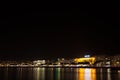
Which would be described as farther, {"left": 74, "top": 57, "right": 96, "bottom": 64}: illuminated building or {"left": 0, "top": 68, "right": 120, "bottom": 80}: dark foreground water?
{"left": 74, "top": 57, "right": 96, "bottom": 64}: illuminated building

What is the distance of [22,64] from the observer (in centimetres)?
19112

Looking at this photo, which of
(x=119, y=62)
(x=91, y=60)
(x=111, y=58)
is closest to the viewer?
(x=119, y=62)

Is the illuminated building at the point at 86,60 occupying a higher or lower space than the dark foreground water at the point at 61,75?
higher

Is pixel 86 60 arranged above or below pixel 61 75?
above

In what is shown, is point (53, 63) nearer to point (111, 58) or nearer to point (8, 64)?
point (8, 64)

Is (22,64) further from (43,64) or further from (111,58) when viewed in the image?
(111,58)

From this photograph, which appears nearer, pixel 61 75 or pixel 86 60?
pixel 61 75

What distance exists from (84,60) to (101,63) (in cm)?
1232

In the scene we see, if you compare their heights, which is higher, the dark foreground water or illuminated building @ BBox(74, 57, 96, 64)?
illuminated building @ BBox(74, 57, 96, 64)

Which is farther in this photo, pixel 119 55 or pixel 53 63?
pixel 53 63

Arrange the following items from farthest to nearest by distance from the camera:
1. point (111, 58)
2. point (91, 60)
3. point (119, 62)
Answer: point (91, 60)
point (111, 58)
point (119, 62)

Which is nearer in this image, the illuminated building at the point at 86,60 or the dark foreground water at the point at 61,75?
the dark foreground water at the point at 61,75

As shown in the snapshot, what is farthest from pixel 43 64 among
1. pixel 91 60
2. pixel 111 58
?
pixel 111 58

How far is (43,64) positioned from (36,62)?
16.6ft
